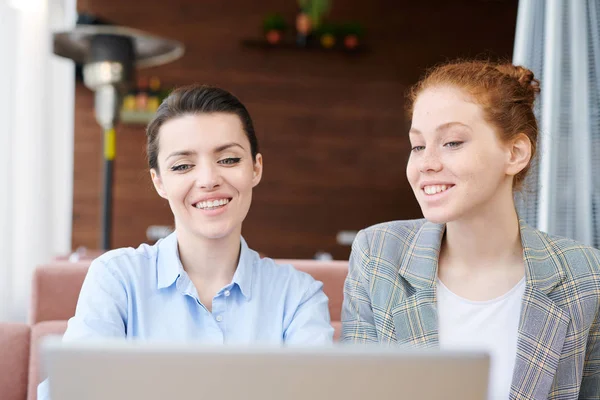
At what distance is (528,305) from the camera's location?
58.7 inches

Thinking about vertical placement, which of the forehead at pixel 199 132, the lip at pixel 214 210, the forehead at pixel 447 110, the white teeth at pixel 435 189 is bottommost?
the lip at pixel 214 210

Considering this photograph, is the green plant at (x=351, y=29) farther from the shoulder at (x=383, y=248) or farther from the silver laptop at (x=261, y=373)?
the silver laptop at (x=261, y=373)

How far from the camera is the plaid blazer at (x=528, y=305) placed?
57.7 inches

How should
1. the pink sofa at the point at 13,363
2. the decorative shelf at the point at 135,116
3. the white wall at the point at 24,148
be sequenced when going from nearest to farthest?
the pink sofa at the point at 13,363 < the white wall at the point at 24,148 < the decorative shelf at the point at 135,116

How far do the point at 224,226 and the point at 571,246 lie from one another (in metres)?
0.75

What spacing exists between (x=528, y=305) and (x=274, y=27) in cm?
A: 447

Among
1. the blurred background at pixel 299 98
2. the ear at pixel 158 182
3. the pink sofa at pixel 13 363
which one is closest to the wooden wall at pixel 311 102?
the blurred background at pixel 299 98

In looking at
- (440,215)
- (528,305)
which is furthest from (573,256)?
(440,215)

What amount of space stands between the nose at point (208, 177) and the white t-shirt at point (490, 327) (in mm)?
528

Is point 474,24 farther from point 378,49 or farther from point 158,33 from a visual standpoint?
point 158,33

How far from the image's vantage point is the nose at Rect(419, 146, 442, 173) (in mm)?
1472

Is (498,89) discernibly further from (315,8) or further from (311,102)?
(311,102)

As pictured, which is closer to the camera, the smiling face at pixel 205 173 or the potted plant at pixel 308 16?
the smiling face at pixel 205 173

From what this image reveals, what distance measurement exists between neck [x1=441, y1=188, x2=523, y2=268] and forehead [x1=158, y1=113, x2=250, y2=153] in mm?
508
